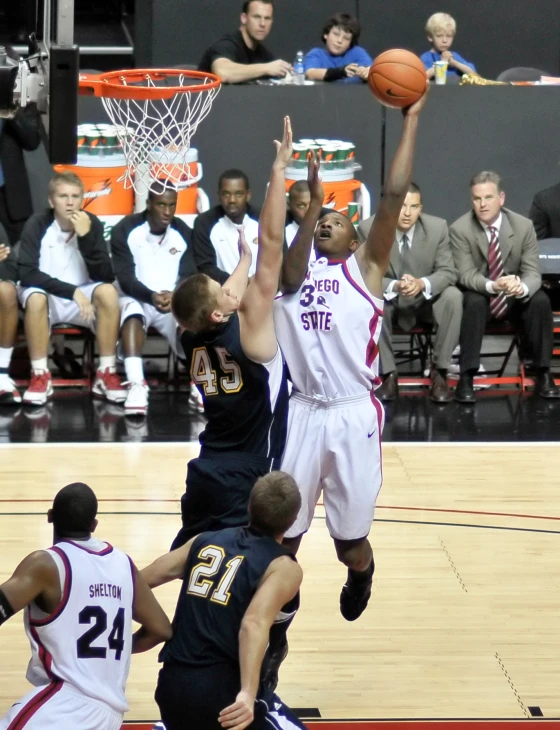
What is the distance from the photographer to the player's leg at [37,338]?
8.83 m

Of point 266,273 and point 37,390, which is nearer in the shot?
point 266,273

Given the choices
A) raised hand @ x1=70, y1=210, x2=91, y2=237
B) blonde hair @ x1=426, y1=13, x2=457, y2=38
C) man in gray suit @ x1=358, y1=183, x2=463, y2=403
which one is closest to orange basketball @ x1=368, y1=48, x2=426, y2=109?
man in gray suit @ x1=358, y1=183, x2=463, y2=403

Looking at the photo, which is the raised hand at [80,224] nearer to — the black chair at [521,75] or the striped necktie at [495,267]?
the striped necktie at [495,267]

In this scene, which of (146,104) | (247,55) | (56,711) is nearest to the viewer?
(56,711)

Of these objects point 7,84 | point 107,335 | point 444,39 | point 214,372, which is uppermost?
point 444,39

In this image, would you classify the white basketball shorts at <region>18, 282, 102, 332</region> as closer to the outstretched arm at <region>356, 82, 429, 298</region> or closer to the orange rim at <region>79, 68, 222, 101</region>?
the orange rim at <region>79, 68, 222, 101</region>

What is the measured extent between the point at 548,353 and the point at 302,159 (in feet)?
8.10

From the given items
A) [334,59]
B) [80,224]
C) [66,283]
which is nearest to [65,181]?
[80,224]

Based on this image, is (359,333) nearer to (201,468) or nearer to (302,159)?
(201,468)

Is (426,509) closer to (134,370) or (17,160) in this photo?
(134,370)

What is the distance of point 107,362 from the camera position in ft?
29.7

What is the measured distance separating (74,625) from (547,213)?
707 cm

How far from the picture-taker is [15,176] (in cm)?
971

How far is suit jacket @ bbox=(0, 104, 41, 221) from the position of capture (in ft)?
31.5
